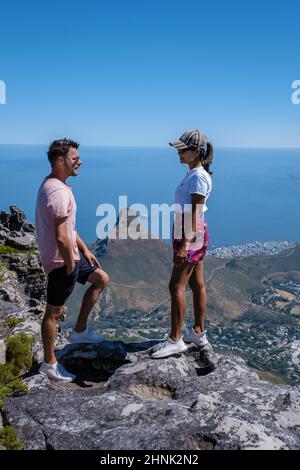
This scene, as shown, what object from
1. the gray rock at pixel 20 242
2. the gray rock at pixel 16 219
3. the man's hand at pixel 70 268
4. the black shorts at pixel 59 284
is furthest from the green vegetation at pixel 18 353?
the gray rock at pixel 16 219

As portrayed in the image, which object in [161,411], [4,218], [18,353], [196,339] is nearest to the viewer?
[161,411]

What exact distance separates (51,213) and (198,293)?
3872 millimetres

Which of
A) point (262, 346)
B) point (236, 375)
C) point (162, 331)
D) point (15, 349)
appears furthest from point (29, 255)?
point (162, 331)

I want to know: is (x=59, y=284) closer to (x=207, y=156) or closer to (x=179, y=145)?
(x=179, y=145)

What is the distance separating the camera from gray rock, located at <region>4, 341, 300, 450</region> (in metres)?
5.35

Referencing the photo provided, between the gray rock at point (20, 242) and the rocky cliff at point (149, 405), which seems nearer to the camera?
the rocky cliff at point (149, 405)

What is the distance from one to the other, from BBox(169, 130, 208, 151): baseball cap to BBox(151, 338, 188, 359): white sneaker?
3991 mm

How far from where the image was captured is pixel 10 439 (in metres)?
5.44

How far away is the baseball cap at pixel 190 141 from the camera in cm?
817

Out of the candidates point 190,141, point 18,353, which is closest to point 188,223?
point 190,141

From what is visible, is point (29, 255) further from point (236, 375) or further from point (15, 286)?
point (236, 375)

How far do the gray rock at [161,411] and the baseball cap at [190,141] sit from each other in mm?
4250

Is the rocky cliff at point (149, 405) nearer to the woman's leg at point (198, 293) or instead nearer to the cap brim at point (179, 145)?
the woman's leg at point (198, 293)

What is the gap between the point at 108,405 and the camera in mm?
6441
